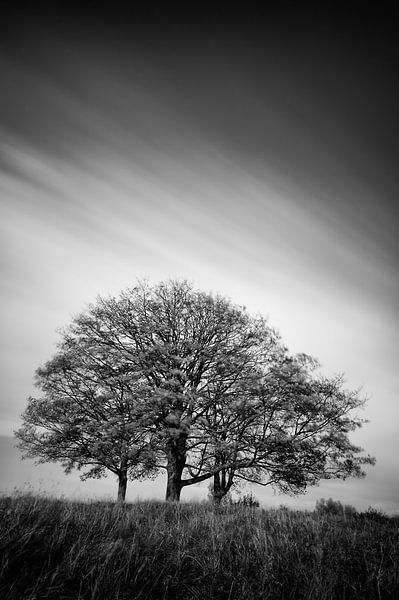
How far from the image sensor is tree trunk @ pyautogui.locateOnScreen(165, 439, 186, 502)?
15.4m

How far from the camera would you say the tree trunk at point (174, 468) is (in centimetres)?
1544

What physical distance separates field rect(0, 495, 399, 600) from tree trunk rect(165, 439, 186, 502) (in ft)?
28.8

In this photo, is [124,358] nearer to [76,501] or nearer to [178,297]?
[178,297]

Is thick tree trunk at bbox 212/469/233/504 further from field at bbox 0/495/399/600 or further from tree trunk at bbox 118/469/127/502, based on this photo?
field at bbox 0/495/399/600

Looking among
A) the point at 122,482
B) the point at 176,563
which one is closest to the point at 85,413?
the point at 122,482

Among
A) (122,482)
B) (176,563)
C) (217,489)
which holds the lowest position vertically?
(122,482)

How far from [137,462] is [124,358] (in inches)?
194

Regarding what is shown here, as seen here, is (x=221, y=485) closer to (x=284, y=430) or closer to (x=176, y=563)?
(x=284, y=430)

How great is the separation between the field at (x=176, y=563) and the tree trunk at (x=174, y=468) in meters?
8.77

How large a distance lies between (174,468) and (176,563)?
11792 millimetres

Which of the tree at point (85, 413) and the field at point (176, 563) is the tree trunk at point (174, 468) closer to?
the tree at point (85, 413)

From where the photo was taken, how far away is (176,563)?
189 inches

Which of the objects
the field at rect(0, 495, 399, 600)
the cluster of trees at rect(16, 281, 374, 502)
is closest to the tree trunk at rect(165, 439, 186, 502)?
the cluster of trees at rect(16, 281, 374, 502)

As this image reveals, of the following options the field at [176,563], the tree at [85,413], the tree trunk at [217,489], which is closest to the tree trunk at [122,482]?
the tree at [85,413]
